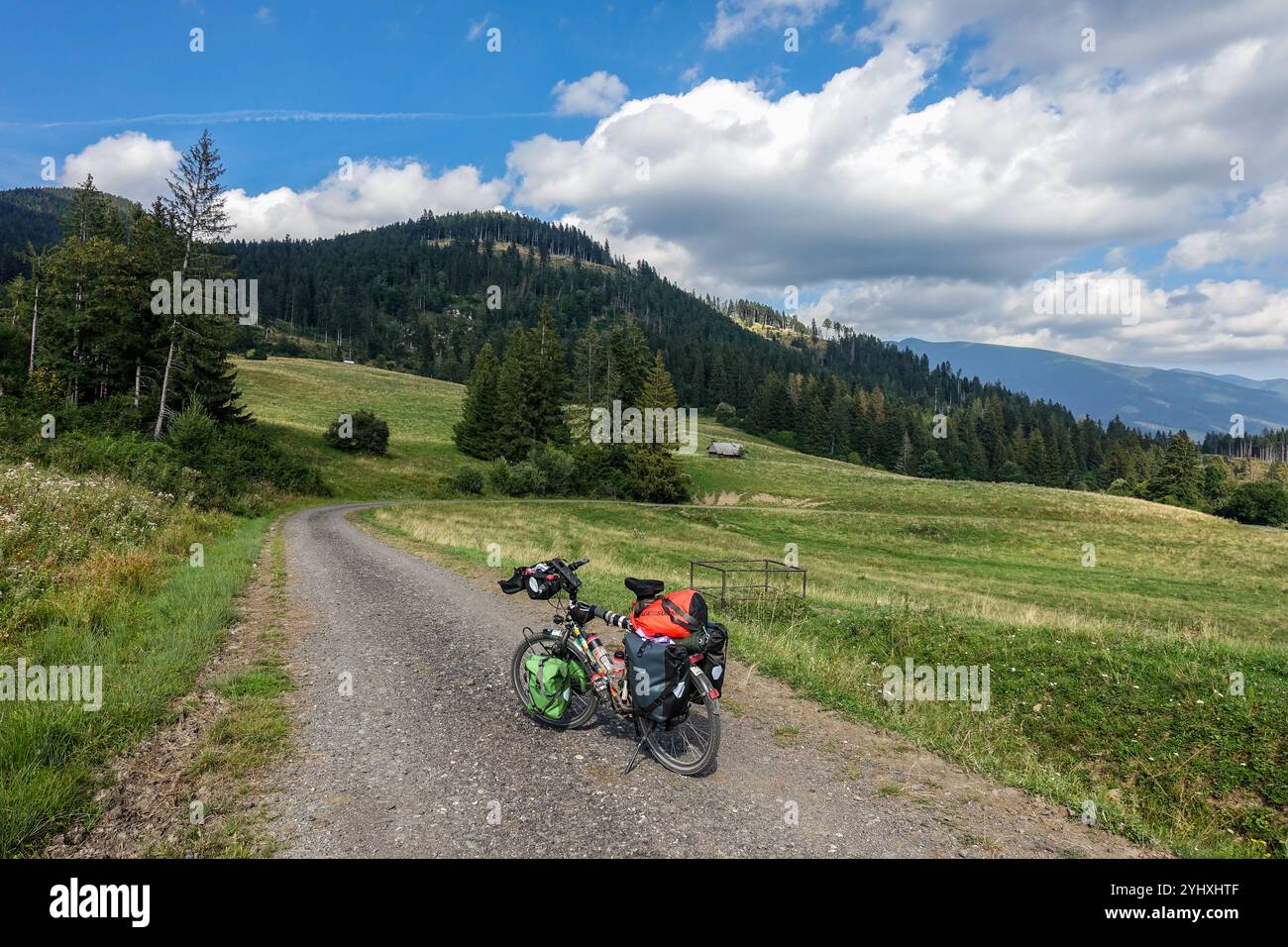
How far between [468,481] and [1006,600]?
149 feet

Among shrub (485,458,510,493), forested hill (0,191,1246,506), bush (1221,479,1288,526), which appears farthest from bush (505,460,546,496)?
bush (1221,479,1288,526)

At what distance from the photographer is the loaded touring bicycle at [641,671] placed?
5742mm

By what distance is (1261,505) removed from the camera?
77.2 meters

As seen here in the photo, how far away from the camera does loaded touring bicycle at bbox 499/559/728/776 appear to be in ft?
18.8

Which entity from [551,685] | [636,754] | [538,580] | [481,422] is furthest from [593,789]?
[481,422]

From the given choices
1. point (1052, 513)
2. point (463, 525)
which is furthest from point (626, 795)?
point (1052, 513)

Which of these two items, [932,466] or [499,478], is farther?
[932,466]

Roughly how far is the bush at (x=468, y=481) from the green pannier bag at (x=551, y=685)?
51920 mm

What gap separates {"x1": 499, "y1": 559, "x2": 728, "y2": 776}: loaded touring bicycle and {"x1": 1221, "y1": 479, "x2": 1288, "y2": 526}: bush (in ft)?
341

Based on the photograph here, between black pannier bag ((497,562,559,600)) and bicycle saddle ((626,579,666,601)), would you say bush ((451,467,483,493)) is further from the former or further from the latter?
bicycle saddle ((626,579,666,601))

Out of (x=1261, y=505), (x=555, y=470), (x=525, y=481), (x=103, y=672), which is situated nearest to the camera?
(x=103, y=672)

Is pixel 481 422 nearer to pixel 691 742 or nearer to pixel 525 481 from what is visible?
pixel 525 481

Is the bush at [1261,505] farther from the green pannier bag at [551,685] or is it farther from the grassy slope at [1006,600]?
the green pannier bag at [551,685]

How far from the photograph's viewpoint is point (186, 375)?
39.6 metres
